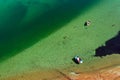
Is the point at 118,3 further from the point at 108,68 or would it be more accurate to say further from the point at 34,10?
the point at 108,68

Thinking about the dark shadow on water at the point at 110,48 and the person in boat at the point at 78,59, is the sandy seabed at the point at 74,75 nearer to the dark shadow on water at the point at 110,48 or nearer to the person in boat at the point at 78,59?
the person in boat at the point at 78,59

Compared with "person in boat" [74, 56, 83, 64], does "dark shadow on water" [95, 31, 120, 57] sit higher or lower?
higher

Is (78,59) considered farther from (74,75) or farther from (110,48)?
(110,48)

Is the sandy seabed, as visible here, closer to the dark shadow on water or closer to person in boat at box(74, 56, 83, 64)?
person in boat at box(74, 56, 83, 64)

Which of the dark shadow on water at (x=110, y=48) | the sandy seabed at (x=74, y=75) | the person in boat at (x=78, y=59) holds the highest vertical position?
the dark shadow on water at (x=110, y=48)

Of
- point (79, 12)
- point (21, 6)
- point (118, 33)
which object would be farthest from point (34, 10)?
point (118, 33)

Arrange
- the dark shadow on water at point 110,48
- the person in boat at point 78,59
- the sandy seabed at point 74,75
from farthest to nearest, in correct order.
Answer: the dark shadow on water at point 110,48, the person in boat at point 78,59, the sandy seabed at point 74,75

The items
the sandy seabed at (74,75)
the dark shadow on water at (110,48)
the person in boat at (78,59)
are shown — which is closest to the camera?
the sandy seabed at (74,75)

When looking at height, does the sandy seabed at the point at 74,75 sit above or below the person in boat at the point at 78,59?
below
